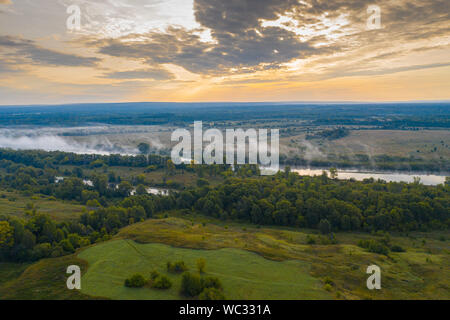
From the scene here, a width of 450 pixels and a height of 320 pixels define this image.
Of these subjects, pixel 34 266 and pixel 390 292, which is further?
pixel 34 266

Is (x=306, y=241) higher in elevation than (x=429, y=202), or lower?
lower

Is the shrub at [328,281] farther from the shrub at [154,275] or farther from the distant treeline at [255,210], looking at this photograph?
the distant treeline at [255,210]

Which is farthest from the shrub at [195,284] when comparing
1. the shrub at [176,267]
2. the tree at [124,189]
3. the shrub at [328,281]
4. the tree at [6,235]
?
the tree at [124,189]

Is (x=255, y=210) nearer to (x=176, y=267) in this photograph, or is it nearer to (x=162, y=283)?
(x=176, y=267)

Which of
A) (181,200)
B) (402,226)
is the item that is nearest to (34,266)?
(181,200)

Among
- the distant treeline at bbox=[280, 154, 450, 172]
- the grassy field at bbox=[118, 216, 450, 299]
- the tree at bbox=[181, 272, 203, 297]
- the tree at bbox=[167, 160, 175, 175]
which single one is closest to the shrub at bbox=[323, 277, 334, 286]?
the grassy field at bbox=[118, 216, 450, 299]

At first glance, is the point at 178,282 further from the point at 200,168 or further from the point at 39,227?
the point at 200,168
